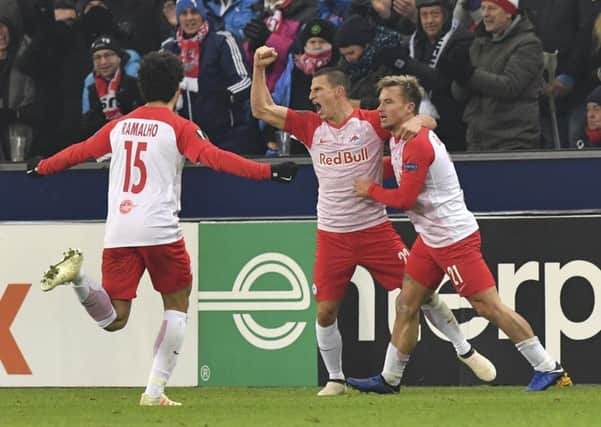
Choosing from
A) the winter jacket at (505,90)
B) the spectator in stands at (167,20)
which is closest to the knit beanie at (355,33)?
the winter jacket at (505,90)

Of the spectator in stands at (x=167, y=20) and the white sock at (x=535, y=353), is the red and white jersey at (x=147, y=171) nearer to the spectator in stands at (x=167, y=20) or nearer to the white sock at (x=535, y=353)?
the white sock at (x=535, y=353)

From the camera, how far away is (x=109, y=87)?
14023 mm

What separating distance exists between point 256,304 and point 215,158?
311 cm

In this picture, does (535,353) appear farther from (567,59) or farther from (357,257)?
(567,59)

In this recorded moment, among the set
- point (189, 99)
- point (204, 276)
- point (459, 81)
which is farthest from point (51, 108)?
point (459, 81)

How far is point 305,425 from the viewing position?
802cm

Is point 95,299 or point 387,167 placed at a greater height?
point 387,167

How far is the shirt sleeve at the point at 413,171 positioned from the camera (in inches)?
388

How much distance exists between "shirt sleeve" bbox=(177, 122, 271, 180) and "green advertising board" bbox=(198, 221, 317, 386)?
2.81m

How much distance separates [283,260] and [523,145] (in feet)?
6.96

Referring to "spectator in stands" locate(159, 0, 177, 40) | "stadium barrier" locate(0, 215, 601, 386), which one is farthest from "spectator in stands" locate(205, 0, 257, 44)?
"stadium barrier" locate(0, 215, 601, 386)

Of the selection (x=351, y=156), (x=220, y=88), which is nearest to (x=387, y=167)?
(x=351, y=156)

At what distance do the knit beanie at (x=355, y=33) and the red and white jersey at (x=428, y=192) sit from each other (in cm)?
278

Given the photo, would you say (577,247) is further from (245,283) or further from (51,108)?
(51,108)
